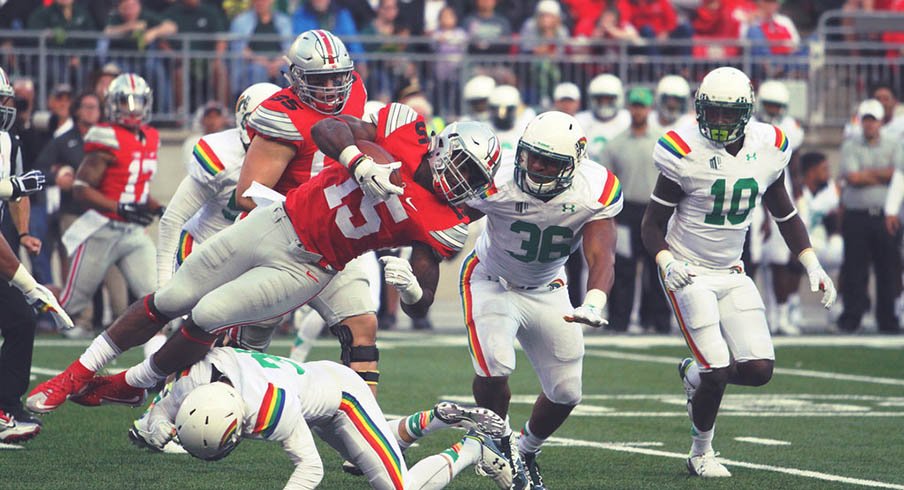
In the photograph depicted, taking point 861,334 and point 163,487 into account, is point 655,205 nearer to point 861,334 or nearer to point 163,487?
point 163,487

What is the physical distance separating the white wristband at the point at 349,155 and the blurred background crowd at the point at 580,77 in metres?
6.22

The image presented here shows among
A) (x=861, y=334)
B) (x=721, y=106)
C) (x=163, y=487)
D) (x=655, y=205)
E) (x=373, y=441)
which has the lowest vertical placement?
(x=861, y=334)

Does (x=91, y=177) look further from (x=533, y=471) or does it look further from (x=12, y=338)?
(x=533, y=471)

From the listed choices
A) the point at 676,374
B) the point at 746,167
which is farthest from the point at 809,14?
the point at 746,167

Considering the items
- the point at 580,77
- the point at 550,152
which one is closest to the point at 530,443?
the point at 550,152

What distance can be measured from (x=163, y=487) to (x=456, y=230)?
5.49 ft

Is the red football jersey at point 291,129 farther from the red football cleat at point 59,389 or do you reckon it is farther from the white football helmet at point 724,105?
the white football helmet at point 724,105

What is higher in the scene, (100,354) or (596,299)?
(596,299)

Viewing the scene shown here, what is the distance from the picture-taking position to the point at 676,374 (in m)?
11.8

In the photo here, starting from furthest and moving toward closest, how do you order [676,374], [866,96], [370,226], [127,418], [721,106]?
1. [866,96]
2. [676,374]
3. [127,418]
4. [721,106]
5. [370,226]

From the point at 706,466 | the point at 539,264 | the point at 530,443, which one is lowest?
the point at 706,466

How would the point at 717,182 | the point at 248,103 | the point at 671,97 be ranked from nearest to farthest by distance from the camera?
the point at 717,182
the point at 248,103
the point at 671,97

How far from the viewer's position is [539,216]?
7160mm

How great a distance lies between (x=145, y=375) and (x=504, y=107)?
7.83 metres
